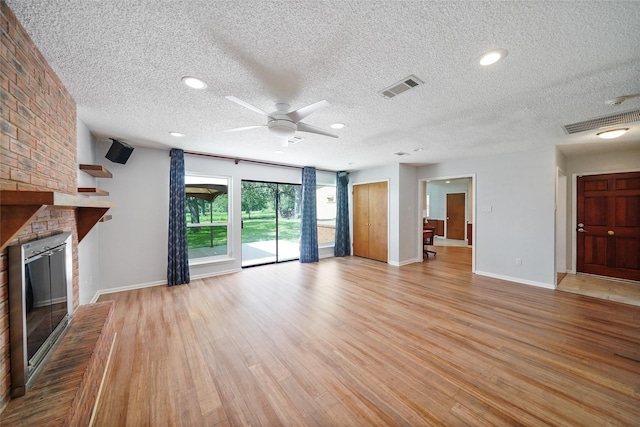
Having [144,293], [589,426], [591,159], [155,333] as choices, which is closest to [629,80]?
[589,426]

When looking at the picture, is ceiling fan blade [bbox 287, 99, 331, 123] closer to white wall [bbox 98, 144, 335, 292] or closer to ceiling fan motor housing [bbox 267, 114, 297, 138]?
ceiling fan motor housing [bbox 267, 114, 297, 138]

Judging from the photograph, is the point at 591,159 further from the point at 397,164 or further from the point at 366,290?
the point at 366,290

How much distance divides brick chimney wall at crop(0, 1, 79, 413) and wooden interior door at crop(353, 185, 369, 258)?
569 centimetres

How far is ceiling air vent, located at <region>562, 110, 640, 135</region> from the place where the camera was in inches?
102

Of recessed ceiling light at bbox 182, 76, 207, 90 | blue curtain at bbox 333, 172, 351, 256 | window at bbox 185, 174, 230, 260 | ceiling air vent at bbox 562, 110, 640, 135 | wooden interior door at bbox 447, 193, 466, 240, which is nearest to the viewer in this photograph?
recessed ceiling light at bbox 182, 76, 207, 90

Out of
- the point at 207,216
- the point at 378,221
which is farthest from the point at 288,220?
the point at 378,221

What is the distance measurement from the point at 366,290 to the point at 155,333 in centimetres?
292

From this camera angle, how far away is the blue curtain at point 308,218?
596cm

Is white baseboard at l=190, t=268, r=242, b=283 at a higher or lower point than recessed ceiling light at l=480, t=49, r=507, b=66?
lower

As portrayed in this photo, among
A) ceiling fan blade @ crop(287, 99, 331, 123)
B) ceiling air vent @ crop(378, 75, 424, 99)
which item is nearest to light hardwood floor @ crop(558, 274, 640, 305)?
ceiling air vent @ crop(378, 75, 424, 99)

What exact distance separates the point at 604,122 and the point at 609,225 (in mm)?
2928

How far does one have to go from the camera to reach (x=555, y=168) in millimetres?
3980

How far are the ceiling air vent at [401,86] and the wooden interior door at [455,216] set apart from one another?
8.68m

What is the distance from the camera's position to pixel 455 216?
9523mm
